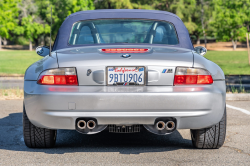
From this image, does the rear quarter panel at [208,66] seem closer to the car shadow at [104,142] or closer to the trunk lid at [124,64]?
the trunk lid at [124,64]

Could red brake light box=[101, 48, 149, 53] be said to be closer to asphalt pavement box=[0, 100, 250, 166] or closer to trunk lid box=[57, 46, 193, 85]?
trunk lid box=[57, 46, 193, 85]

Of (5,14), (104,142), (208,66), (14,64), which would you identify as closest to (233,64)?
(5,14)

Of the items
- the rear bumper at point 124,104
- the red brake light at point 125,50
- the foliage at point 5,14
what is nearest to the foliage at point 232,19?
the foliage at point 5,14

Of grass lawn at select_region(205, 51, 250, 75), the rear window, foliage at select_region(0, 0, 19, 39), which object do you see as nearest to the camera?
the rear window

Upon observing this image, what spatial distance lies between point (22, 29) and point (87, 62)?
245 feet

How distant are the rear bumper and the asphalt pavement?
395 mm

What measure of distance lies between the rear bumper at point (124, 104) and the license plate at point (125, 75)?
6 centimetres

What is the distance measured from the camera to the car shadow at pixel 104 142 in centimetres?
442

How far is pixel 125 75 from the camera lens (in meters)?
3.79

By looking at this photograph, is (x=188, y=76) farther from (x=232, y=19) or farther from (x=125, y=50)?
(x=232, y=19)

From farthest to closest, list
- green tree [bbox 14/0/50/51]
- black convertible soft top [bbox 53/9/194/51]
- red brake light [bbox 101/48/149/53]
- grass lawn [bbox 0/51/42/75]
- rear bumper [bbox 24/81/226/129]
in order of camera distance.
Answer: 1. green tree [bbox 14/0/50/51]
2. grass lawn [bbox 0/51/42/75]
3. black convertible soft top [bbox 53/9/194/51]
4. red brake light [bbox 101/48/149/53]
5. rear bumper [bbox 24/81/226/129]

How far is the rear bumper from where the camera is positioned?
372 centimetres

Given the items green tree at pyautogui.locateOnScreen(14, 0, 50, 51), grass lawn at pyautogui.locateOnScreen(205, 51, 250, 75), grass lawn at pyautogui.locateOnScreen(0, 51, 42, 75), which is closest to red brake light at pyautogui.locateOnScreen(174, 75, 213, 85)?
grass lawn at pyautogui.locateOnScreen(205, 51, 250, 75)

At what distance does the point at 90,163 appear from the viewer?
150 inches
